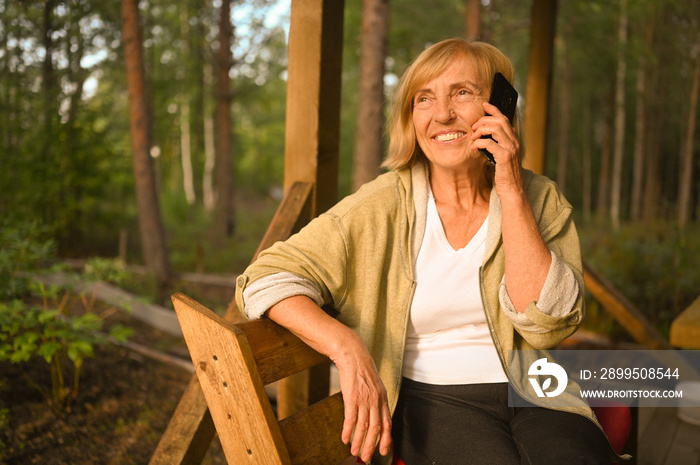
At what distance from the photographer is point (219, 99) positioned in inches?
437

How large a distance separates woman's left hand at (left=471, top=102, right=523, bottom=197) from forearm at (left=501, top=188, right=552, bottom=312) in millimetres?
38

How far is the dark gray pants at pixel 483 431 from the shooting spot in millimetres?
1562

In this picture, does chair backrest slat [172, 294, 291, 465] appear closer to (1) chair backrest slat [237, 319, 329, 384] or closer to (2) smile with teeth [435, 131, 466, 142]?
(1) chair backrest slat [237, 319, 329, 384]

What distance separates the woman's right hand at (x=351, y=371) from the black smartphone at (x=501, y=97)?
2.48ft

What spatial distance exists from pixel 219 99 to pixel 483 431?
411 inches

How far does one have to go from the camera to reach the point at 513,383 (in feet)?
5.82

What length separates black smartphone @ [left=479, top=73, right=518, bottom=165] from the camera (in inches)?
71.4

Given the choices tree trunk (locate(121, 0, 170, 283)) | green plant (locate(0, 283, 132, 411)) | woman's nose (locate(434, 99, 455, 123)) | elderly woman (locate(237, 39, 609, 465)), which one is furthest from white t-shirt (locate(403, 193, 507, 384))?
tree trunk (locate(121, 0, 170, 283))

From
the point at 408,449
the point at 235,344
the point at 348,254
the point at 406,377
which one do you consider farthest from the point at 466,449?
the point at 235,344

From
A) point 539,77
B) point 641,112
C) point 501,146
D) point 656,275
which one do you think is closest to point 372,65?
point 539,77

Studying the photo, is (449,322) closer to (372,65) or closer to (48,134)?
(372,65)

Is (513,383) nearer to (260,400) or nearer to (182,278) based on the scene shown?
(260,400)

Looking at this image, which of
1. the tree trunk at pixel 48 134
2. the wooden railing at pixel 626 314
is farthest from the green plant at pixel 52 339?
the tree trunk at pixel 48 134

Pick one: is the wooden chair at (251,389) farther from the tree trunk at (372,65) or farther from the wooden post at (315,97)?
the tree trunk at (372,65)
